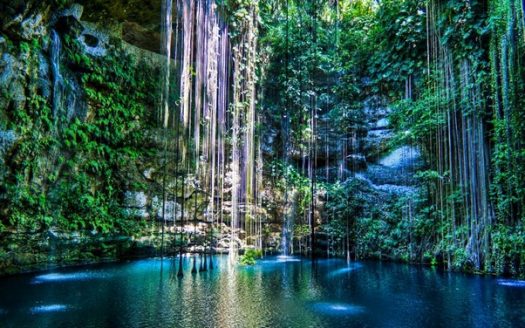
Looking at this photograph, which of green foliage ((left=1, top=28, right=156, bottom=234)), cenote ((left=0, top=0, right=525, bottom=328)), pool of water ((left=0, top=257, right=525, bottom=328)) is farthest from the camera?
green foliage ((left=1, top=28, right=156, bottom=234))

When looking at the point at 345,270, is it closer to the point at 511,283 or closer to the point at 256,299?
the point at 511,283

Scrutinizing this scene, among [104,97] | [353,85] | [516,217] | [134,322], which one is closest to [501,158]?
[516,217]

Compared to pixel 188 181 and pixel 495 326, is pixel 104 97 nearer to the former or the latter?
pixel 188 181

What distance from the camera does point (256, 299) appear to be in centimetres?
627

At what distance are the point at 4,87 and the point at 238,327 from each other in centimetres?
804

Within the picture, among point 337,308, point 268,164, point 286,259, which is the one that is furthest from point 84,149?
point 337,308

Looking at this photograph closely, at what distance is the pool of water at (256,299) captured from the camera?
16.4ft

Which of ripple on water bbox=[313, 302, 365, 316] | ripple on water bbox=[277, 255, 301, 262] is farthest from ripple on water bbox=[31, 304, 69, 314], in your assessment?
ripple on water bbox=[277, 255, 301, 262]

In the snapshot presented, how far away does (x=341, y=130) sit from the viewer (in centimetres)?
1502

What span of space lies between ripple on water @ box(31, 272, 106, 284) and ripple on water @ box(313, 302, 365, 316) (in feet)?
16.6

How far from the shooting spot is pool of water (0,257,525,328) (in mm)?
5000

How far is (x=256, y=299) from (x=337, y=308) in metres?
1.37

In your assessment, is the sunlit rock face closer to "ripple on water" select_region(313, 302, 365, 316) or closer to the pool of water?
the pool of water

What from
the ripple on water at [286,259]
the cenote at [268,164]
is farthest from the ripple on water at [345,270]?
the ripple on water at [286,259]
